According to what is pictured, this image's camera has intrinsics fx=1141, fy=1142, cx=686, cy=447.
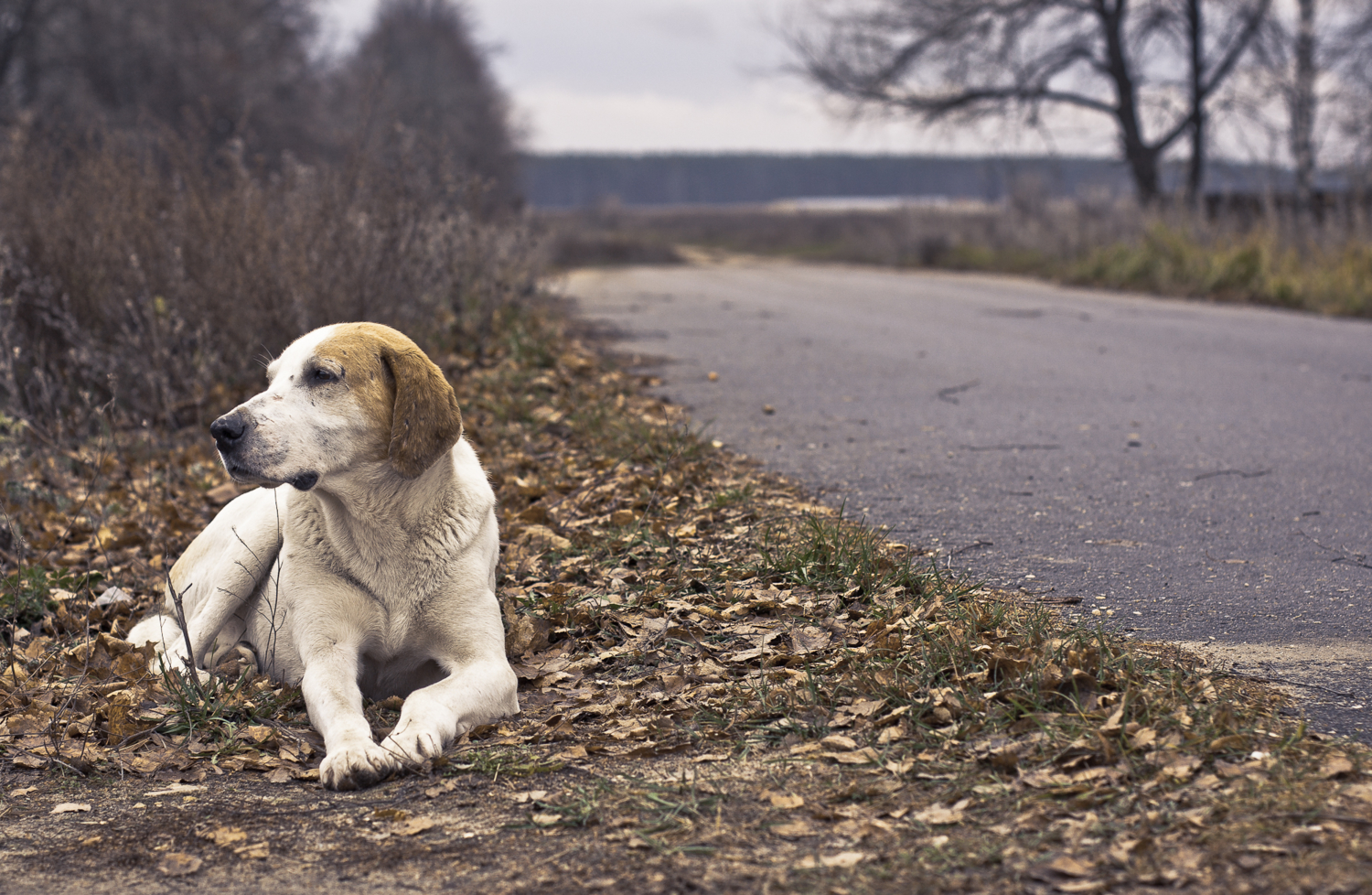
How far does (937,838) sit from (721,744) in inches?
29.8

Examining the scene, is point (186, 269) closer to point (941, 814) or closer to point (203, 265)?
point (203, 265)

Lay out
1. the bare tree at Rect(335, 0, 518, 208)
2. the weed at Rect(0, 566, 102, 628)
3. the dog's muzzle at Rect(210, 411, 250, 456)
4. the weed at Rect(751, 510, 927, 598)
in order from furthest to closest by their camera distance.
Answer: the bare tree at Rect(335, 0, 518, 208) → the weed at Rect(0, 566, 102, 628) → the weed at Rect(751, 510, 927, 598) → the dog's muzzle at Rect(210, 411, 250, 456)

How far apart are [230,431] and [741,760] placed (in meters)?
1.70

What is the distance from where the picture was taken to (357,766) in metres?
2.95

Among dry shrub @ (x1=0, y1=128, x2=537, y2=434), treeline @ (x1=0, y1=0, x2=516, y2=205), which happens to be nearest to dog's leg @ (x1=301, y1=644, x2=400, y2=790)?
dry shrub @ (x1=0, y1=128, x2=537, y2=434)

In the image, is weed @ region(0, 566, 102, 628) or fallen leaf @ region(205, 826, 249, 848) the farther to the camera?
weed @ region(0, 566, 102, 628)

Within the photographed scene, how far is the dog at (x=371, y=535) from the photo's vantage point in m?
3.30

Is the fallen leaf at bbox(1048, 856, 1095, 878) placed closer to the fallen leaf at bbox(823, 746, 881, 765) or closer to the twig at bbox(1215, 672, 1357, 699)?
the fallen leaf at bbox(823, 746, 881, 765)

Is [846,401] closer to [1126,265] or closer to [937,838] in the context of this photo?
[937,838]

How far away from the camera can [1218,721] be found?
2787 millimetres

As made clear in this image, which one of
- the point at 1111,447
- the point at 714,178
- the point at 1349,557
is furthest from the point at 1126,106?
the point at 714,178

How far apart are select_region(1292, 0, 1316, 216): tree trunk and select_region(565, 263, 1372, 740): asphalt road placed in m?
8.86

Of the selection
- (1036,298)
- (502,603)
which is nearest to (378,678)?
(502,603)

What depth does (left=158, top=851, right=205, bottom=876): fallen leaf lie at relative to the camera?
8.46 ft
